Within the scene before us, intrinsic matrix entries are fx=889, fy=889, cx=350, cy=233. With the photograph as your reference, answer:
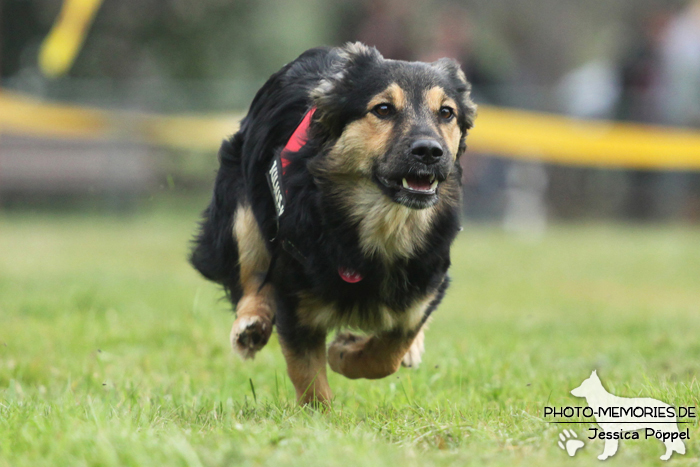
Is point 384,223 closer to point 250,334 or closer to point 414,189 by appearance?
point 414,189

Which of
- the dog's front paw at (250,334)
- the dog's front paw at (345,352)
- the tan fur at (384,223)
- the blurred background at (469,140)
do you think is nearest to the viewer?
the tan fur at (384,223)

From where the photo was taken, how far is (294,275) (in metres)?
3.41

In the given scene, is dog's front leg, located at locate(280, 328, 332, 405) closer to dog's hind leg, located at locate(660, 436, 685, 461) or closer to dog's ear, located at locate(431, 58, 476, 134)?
dog's ear, located at locate(431, 58, 476, 134)

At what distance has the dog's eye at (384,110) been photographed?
3.39 meters

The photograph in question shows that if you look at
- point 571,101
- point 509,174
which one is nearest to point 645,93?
point 571,101

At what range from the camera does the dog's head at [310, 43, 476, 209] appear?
10.9 ft

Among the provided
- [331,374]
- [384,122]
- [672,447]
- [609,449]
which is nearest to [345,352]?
[331,374]

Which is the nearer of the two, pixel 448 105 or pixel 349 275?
pixel 349 275

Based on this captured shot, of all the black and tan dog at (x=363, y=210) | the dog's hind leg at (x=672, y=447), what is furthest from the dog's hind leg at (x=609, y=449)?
the black and tan dog at (x=363, y=210)

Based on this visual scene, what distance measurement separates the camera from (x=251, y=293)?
3.87 metres

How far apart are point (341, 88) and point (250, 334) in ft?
3.51

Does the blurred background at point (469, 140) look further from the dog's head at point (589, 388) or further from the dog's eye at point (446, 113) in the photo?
the dog's head at point (589, 388)

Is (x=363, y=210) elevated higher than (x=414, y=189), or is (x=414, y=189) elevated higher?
(x=414, y=189)

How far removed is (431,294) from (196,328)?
6.66ft
